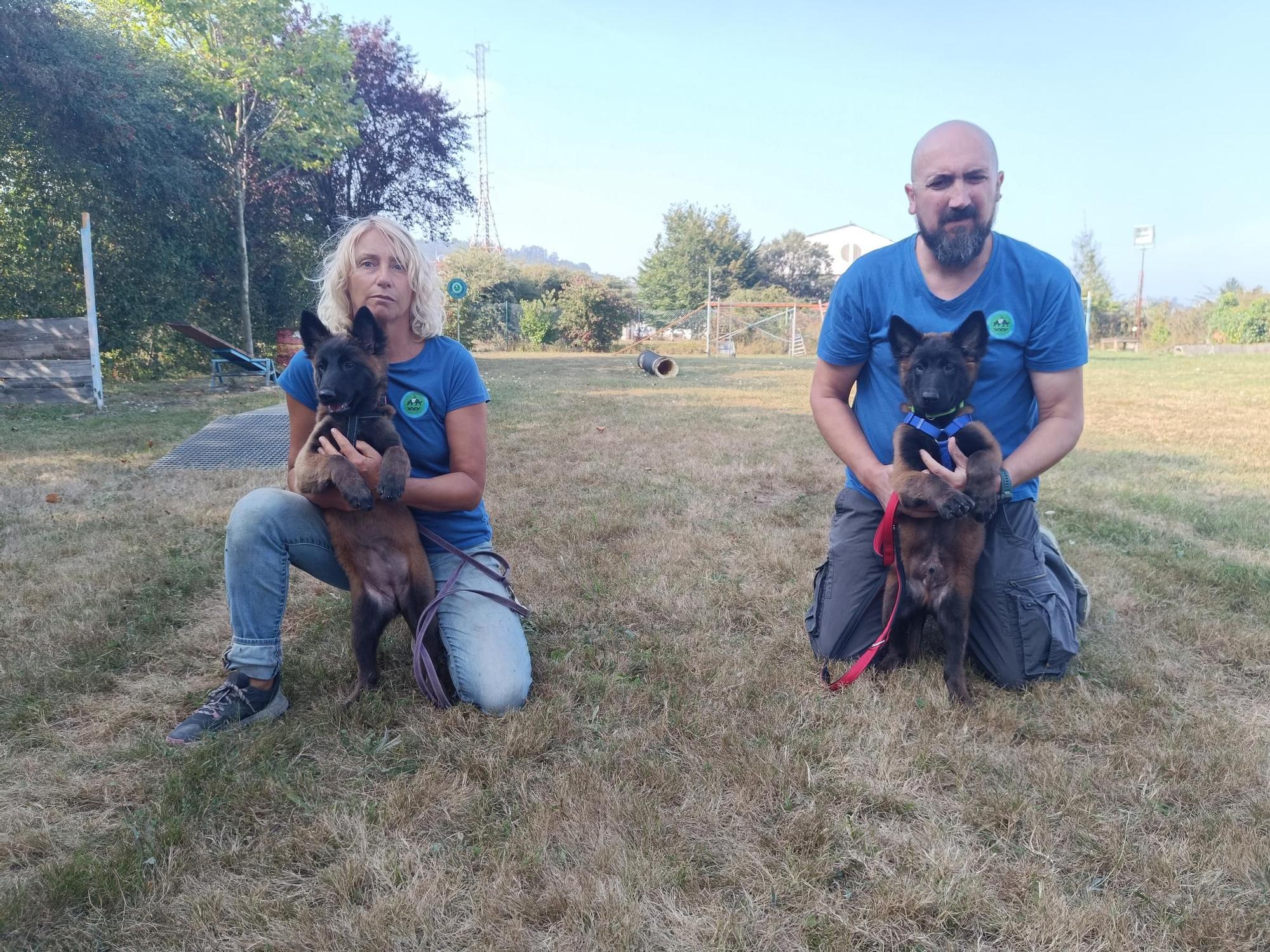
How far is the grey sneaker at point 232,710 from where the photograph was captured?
7.70 ft

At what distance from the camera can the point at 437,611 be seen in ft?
8.72

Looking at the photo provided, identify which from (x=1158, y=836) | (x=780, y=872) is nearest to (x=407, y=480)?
(x=780, y=872)

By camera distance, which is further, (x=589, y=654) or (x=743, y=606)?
(x=743, y=606)

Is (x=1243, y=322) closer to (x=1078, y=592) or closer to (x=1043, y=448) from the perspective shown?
(x=1078, y=592)

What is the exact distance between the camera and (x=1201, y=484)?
5.95 meters

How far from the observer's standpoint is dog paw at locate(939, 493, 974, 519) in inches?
94.3

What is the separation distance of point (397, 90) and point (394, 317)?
2337 centimetres

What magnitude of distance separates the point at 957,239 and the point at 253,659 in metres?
2.83

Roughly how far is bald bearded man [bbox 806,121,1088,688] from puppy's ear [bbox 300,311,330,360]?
6.24 ft

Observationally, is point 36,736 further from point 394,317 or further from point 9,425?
point 9,425

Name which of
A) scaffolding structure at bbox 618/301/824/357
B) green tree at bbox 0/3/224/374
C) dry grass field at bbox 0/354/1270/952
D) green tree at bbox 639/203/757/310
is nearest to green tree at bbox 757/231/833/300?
green tree at bbox 639/203/757/310

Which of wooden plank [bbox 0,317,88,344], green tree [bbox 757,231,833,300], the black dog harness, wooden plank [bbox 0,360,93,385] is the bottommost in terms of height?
the black dog harness

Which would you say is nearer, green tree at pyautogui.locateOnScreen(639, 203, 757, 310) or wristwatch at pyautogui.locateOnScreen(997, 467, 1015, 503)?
wristwatch at pyautogui.locateOnScreen(997, 467, 1015, 503)

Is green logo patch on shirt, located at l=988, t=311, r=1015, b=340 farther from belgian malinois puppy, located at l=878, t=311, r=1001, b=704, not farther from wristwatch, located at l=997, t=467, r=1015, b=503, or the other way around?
wristwatch, located at l=997, t=467, r=1015, b=503
